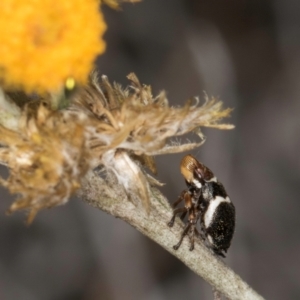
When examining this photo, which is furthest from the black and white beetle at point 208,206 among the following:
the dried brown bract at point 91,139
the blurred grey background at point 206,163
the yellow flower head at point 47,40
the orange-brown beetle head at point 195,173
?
the blurred grey background at point 206,163

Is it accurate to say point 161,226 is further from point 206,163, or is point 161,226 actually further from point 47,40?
point 206,163

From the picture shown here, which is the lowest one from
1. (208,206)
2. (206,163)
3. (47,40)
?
(47,40)

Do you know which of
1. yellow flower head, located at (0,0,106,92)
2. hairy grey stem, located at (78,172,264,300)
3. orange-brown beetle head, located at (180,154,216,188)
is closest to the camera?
yellow flower head, located at (0,0,106,92)

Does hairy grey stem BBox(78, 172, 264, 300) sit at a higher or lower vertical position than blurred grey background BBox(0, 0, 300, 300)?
lower

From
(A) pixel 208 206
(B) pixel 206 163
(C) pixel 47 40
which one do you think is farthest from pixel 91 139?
(B) pixel 206 163

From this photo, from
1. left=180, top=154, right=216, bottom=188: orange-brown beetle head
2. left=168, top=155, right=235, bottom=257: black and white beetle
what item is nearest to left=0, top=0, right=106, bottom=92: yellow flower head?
left=168, top=155, right=235, bottom=257: black and white beetle

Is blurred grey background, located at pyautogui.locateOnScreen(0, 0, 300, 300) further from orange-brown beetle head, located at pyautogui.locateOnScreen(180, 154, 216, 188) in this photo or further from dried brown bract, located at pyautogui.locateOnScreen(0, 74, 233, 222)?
dried brown bract, located at pyautogui.locateOnScreen(0, 74, 233, 222)

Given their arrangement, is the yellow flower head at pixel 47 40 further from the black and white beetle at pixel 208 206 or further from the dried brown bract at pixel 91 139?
the black and white beetle at pixel 208 206

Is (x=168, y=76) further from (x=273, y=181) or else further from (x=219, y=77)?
(x=273, y=181)
